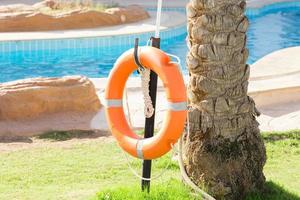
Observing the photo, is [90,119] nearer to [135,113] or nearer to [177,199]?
[135,113]

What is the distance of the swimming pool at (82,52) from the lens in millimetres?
13016

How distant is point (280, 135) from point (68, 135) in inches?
99.0

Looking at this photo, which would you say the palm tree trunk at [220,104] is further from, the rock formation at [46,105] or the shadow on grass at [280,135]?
the rock formation at [46,105]

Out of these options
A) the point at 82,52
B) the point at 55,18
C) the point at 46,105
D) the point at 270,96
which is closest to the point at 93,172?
the point at 46,105

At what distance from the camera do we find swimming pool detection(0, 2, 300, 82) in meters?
13.0

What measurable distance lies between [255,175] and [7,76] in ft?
27.4

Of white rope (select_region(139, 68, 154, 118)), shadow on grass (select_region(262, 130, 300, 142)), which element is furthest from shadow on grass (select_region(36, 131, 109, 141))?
white rope (select_region(139, 68, 154, 118))

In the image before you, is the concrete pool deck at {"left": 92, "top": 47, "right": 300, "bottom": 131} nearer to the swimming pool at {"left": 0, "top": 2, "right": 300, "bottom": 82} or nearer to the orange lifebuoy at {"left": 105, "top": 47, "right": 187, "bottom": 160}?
the swimming pool at {"left": 0, "top": 2, "right": 300, "bottom": 82}

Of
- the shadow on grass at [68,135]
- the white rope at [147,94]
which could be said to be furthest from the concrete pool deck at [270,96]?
the white rope at [147,94]

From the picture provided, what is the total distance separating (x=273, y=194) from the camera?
5.11 metres

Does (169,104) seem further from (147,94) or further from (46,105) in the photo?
(46,105)

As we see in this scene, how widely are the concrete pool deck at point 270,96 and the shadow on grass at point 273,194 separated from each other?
9.55ft

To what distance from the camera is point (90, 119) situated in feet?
28.5

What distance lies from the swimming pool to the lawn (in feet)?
17.4
